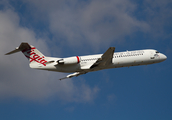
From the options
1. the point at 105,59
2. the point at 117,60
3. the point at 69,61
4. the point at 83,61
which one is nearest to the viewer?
the point at 69,61

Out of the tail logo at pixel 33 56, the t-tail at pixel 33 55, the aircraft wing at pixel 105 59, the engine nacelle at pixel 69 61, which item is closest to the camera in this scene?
the engine nacelle at pixel 69 61

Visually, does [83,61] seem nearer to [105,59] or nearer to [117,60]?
[105,59]

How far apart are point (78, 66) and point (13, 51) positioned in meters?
8.92

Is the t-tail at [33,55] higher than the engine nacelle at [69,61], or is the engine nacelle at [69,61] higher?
the t-tail at [33,55]

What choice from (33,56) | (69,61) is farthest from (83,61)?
(33,56)

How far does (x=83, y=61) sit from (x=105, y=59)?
3255 millimetres

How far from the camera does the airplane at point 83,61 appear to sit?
26859 mm

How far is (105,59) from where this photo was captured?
27.6m

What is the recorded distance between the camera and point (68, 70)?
2803cm

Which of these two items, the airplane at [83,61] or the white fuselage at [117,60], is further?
the white fuselage at [117,60]

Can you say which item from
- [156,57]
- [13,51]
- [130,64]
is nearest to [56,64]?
[13,51]

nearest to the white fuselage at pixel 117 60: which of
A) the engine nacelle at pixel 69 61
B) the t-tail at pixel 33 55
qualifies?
the engine nacelle at pixel 69 61

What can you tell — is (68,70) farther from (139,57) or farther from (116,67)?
(139,57)

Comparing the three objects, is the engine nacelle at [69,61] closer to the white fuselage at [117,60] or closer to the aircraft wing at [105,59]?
the white fuselage at [117,60]
